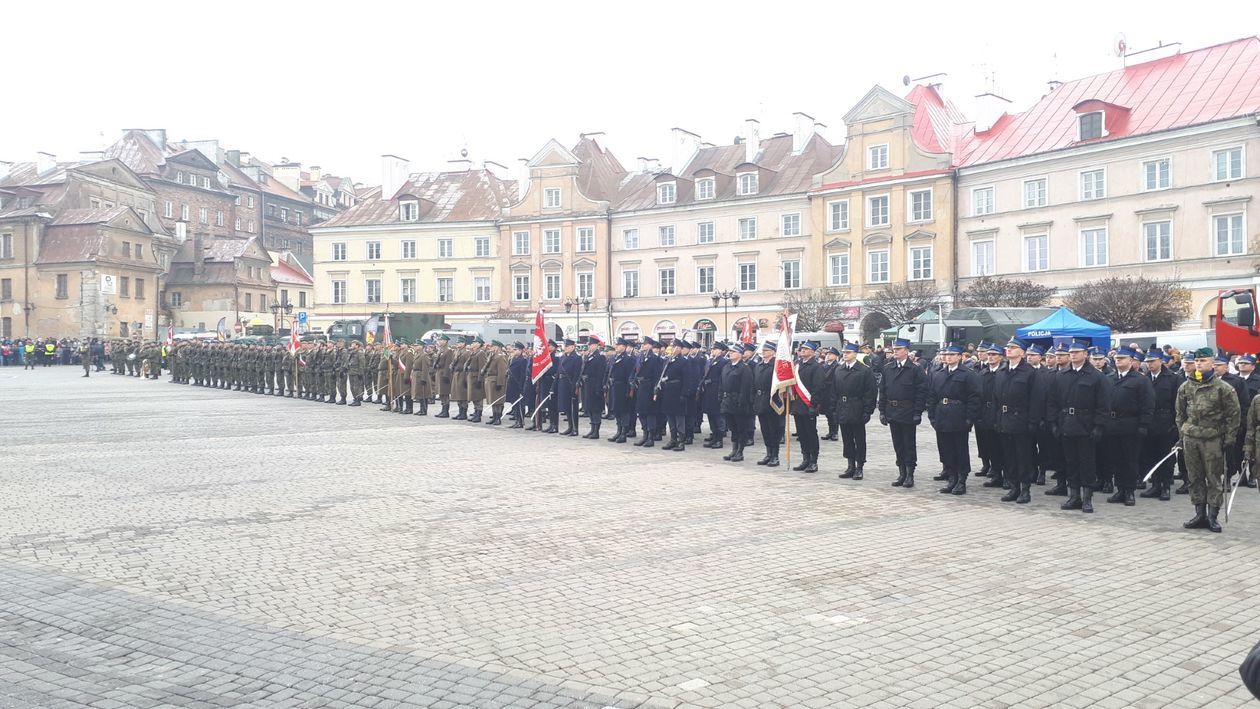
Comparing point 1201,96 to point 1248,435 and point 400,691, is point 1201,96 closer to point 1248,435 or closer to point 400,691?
point 1248,435

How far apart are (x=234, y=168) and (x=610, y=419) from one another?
82.2 metres

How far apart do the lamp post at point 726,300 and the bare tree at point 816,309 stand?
3480 mm

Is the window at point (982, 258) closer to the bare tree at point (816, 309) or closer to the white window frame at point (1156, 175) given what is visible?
the bare tree at point (816, 309)

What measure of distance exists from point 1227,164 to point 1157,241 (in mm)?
3878

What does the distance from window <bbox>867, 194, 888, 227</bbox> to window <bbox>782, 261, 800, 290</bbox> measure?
4788 millimetres

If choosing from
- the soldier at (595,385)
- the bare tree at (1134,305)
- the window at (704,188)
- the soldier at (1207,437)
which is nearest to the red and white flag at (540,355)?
the soldier at (595,385)

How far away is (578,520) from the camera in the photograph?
394 inches

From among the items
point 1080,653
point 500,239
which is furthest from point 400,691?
point 500,239

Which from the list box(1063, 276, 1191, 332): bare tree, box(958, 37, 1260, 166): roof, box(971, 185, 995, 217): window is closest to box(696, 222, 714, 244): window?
box(958, 37, 1260, 166): roof

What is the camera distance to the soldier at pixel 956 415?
40.8 feet

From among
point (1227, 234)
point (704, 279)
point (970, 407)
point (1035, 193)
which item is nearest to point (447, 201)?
point (704, 279)

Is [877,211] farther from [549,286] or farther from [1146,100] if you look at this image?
[549,286]

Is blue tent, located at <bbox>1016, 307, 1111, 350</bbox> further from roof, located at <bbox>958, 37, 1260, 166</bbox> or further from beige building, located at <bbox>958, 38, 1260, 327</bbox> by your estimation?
roof, located at <bbox>958, 37, 1260, 166</bbox>

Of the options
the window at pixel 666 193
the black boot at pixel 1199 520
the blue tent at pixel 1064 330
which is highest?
the window at pixel 666 193
